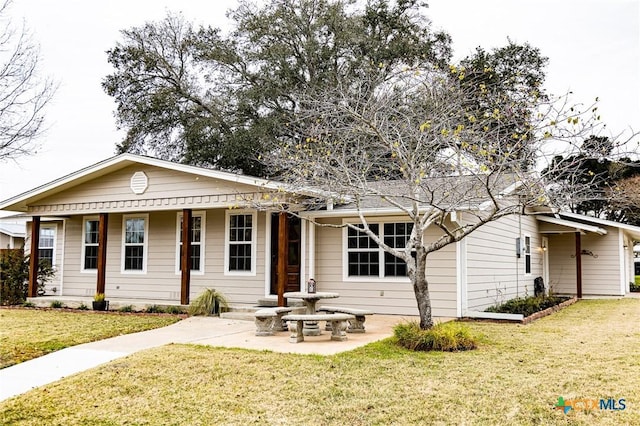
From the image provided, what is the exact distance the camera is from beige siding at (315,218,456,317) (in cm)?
1195

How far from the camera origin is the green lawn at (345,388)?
5.12m

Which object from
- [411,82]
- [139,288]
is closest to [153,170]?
[139,288]

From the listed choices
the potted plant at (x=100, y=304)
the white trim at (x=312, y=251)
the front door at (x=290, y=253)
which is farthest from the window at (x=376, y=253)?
the potted plant at (x=100, y=304)

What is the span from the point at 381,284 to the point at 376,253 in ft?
2.36

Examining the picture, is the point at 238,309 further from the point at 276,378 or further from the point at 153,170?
the point at 276,378

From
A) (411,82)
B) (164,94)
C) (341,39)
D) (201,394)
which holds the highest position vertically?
(341,39)

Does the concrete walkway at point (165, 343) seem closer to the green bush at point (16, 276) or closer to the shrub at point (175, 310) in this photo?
the shrub at point (175, 310)

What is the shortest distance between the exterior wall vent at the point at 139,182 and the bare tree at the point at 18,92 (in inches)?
186

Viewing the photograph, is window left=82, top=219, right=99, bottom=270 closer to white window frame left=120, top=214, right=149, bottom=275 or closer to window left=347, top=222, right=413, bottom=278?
white window frame left=120, top=214, right=149, bottom=275

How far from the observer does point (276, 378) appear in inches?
252

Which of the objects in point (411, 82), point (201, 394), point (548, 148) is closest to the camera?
point (201, 394)

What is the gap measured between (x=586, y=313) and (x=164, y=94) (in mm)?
19055

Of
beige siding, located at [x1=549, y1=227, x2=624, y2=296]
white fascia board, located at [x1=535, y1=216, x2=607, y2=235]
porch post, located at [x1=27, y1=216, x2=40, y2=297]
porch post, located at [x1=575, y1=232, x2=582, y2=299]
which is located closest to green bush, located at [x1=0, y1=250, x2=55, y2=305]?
porch post, located at [x1=27, y1=216, x2=40, y2=297]

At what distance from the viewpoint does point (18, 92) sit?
357 inches
